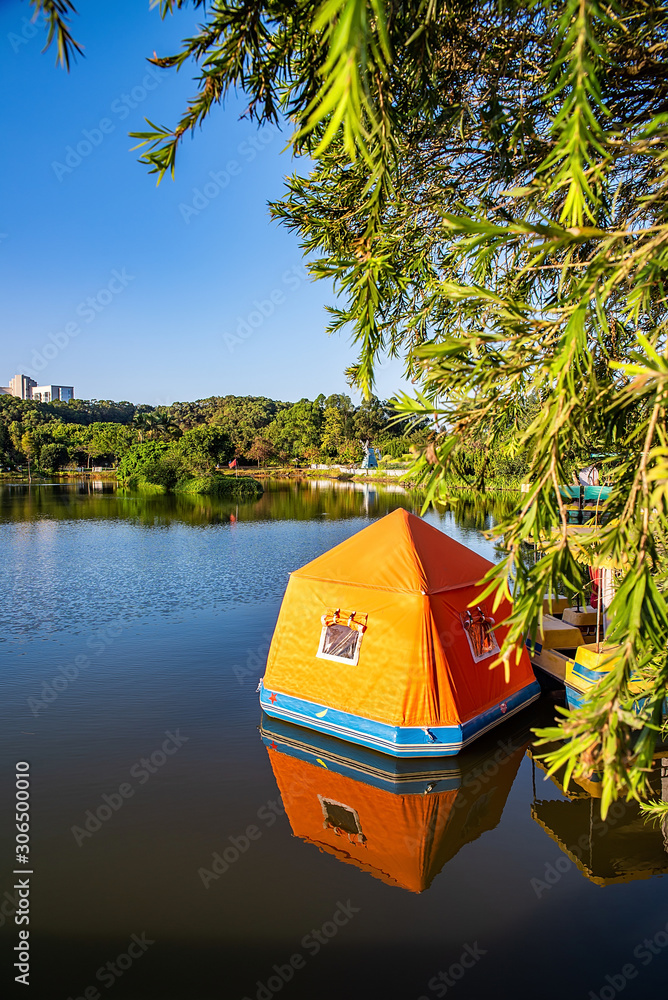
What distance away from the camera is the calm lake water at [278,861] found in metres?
4.64

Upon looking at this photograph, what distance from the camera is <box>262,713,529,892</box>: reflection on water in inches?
237

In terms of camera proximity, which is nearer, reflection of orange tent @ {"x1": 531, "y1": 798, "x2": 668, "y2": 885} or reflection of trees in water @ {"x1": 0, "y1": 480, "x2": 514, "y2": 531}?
reflection of orange tent @ {"x1": 531, "y1": 798, "x2": 668, "y2": 885}

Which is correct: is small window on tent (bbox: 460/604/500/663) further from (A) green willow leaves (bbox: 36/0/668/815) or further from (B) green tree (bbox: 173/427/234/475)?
(B) green tree (bbox: 173/427/234/475)

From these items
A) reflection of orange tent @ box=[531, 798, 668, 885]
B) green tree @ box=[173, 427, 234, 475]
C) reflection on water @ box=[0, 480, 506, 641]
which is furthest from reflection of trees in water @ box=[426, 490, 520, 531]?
green tree @ box=[173, 427, 234, 475]

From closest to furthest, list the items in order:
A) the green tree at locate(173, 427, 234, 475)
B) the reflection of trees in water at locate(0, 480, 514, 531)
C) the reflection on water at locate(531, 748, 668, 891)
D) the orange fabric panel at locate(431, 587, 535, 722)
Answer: the reflection on water at locate(531, 748, 668, 891) < the orange fabric panel at locate(431, 587, 535, 722) < the reflection of trees in water at locate(0, 480, 514, 531) < the green tree at locate(173, 427, 234, 475)

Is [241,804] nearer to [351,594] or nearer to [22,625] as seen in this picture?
[351,594]
